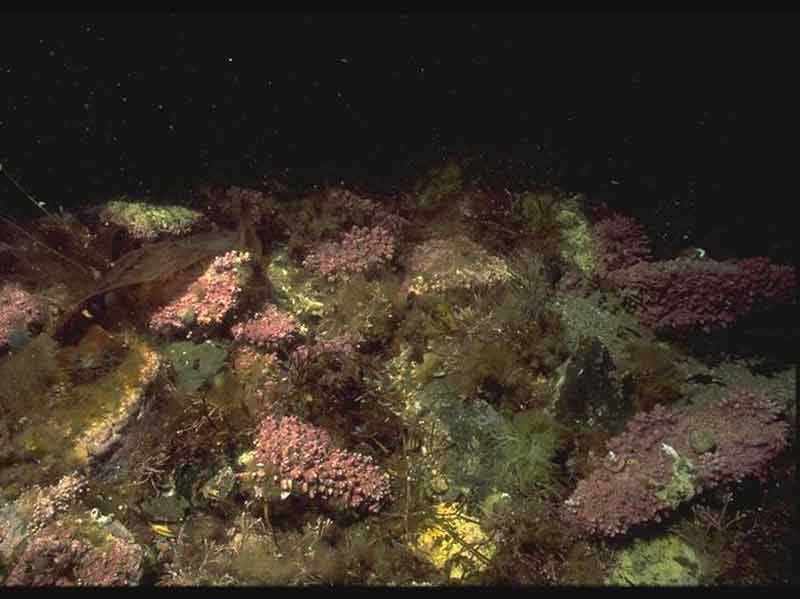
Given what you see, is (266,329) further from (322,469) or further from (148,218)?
(148,218)

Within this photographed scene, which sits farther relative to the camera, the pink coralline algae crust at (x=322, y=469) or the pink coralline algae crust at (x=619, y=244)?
the pink coralline algae crust at (x=619, y=244)

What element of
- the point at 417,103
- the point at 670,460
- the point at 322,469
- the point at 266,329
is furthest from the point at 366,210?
the point at 670,460

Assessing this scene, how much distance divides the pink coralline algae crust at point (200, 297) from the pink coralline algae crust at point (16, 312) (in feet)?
4.41

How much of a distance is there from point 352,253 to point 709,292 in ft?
12.9

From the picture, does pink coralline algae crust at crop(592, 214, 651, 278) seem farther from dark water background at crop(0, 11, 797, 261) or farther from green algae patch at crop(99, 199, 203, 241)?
green algae patch at crop(99, 199, 203, 241)

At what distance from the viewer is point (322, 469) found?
492 cm

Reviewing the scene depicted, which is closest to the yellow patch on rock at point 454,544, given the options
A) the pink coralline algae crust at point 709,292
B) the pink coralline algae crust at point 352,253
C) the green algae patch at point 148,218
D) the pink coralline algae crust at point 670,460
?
the pink coralline algae crust at point 670,460

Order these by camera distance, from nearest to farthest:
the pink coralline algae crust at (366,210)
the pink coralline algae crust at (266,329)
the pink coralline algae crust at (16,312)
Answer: the pink coralline algae crust at (266,329)
the pink coralline algae crust at (16,312)
the pink coralline algae crust at (366,210)

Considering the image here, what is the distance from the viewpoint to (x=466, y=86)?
291 inches

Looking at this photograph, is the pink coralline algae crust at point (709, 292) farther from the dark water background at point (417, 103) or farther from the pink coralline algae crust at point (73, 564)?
the pink coralline algae crust at point (73, 564)

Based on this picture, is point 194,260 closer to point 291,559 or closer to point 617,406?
point 291,559

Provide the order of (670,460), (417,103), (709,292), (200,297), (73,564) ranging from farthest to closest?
(417,103) → (200,297) → (709,292) → (670,460) → (73,564)

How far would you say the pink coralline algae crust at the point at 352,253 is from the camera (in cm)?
659

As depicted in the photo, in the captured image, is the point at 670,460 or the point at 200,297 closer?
the point at 670,460
